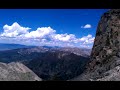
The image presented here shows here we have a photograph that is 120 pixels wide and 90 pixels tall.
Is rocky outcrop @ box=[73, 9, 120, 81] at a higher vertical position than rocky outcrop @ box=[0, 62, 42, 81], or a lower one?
higher

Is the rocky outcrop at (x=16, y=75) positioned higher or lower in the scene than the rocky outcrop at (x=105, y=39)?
lower

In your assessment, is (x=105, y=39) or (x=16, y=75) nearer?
(x=16, y=75)

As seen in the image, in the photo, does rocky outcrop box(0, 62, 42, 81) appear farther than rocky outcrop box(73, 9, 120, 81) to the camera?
No

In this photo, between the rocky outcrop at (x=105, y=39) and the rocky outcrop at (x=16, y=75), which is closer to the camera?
the rocky outcrop at (x=16, y=75)

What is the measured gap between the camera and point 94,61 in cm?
6869

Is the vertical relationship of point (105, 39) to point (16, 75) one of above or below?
above
